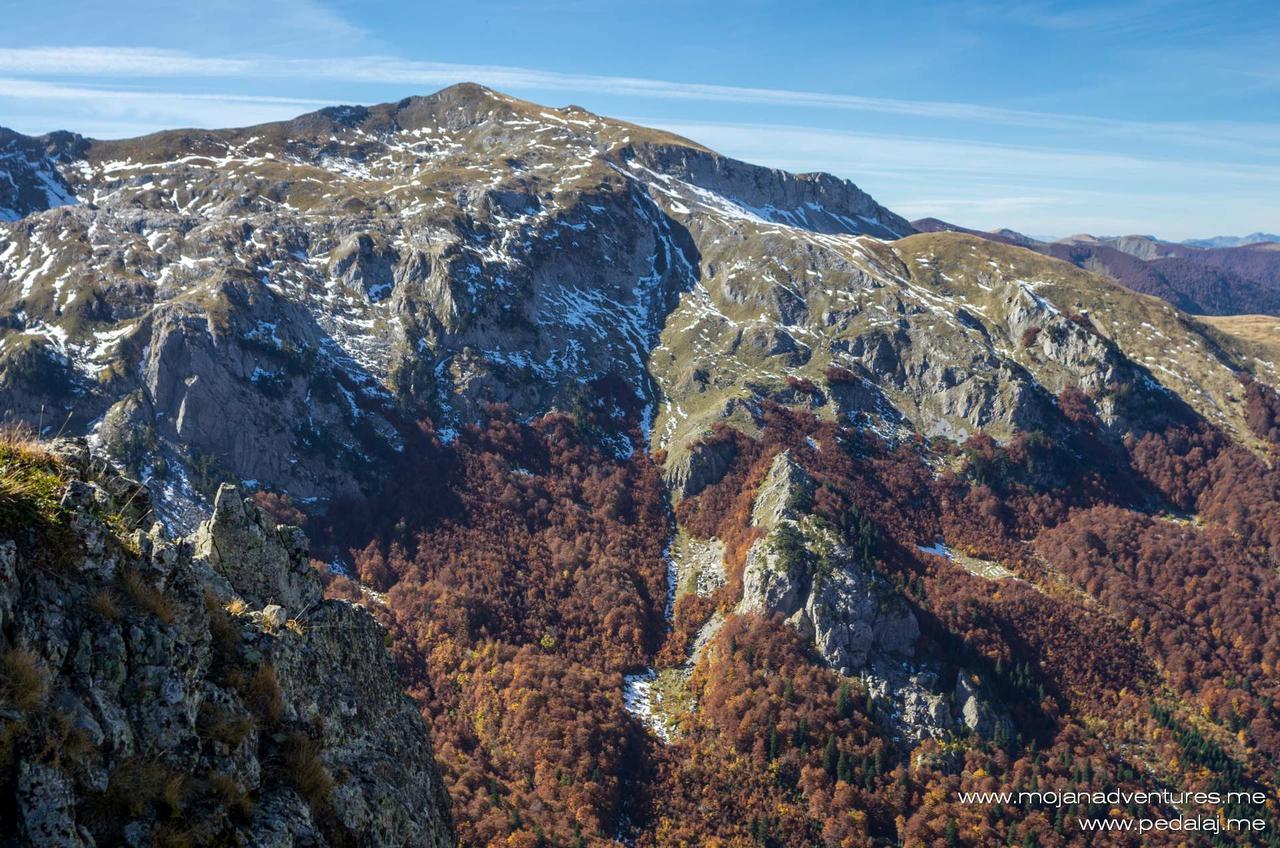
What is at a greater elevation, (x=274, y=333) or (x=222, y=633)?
(x=274, y=333)

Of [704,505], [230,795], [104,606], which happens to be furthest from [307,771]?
[704,505]

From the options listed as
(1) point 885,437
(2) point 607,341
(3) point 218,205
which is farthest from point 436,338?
(1) point 885,437

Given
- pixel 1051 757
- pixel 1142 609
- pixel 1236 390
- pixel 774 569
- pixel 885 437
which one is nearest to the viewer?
pixel 1051 757

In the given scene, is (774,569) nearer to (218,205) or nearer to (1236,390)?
(1236,390)

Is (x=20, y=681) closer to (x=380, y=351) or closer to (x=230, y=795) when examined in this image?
(x=230, y=795)

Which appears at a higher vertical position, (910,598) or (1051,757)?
(910,598)

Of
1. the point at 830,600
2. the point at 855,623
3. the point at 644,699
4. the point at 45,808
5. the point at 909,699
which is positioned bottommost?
the point at 644,699

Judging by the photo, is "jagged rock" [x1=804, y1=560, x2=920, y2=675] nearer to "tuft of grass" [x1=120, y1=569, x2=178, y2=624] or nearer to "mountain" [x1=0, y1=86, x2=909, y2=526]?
"mountain" [x1=0, y1=86, x2=909, y2=526]
